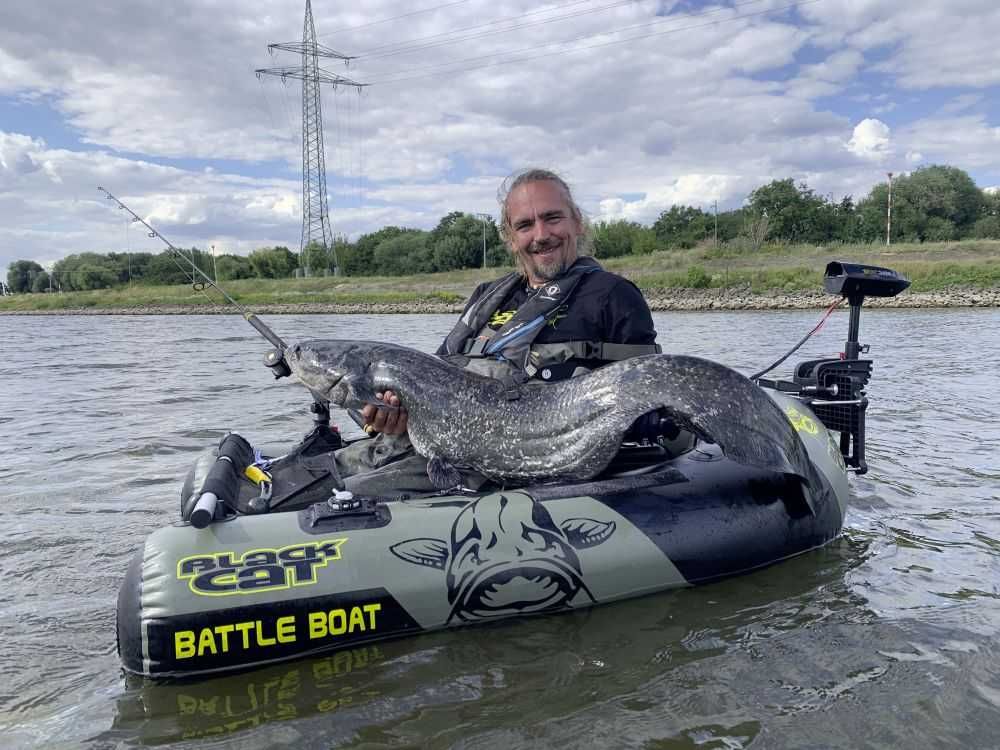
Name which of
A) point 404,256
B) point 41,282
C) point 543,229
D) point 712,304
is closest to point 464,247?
point 404,256

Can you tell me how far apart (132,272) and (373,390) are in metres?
69.4

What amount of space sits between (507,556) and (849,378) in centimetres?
278

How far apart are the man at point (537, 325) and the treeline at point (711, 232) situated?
44.9 meters

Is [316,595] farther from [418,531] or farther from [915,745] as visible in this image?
[915,745]

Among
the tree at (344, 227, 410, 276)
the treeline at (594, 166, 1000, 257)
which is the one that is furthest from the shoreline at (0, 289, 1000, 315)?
the tree at (344, 227, 410, 276)

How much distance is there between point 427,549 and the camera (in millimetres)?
3412

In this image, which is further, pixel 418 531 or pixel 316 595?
pixel 418 531

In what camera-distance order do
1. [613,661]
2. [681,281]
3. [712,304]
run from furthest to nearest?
[681,281], [712,304], [613,661]

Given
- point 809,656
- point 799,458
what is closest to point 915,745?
point 809,656

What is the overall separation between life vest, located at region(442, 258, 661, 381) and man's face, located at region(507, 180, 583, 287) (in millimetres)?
137

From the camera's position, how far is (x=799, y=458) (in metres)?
3.87

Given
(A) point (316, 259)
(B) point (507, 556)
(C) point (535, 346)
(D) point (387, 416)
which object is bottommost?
(B) point (507, 556)

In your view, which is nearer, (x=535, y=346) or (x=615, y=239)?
(x=535, y=346)

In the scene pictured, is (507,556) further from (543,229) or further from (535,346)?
(543,229)
